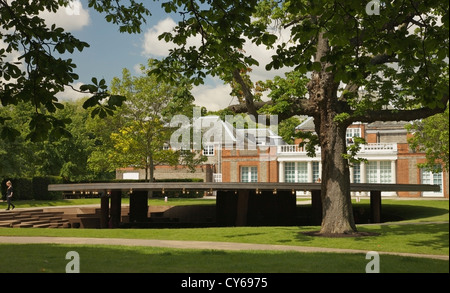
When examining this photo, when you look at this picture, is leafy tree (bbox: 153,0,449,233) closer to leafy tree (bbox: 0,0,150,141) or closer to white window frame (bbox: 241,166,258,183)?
leafy tree (bbox: 0,0,150,141)

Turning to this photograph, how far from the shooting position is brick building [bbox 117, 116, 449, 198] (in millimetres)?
60312

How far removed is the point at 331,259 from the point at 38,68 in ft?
24.4

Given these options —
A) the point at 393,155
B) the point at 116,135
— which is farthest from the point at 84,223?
the point at 393,155

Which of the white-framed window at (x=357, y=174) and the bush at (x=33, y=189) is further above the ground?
the white-framed window at (x=357, y=174)

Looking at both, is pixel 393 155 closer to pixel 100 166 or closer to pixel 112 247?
pixel 100 166

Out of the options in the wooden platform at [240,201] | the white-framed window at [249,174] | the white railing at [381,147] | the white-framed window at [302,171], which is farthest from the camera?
the white-framed window at [249,174]

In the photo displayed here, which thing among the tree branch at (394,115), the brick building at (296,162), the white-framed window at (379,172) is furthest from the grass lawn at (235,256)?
the white-framed window at (379,172)

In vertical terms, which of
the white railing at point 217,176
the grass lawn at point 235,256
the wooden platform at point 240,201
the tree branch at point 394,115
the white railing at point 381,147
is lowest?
the grass lawn at point 235,256

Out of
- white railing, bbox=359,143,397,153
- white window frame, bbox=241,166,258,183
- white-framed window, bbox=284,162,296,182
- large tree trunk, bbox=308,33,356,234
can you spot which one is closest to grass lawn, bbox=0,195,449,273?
large tree trunk, bbox=308,33,356,234

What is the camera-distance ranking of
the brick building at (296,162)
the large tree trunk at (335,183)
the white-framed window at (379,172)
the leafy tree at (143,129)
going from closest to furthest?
the large tree trunk at (335,183) < the leafy tree at (143,129) < the brick building at (296,162) < the white-framed window at (379,172)

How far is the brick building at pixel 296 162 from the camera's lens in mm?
60312

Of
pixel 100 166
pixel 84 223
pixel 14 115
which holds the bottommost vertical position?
pixel 84 223

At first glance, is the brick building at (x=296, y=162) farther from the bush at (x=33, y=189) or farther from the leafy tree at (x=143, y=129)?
the bush at (x=33, y=189)
